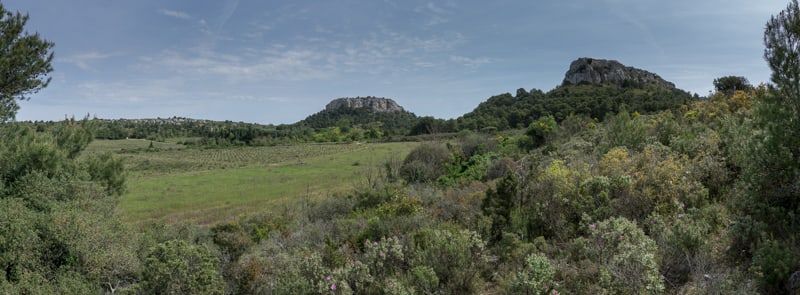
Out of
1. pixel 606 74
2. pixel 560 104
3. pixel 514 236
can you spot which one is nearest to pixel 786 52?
pixel 514 236

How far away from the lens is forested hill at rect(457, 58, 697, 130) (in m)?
46.2

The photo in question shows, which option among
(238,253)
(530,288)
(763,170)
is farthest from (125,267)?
(763,170)

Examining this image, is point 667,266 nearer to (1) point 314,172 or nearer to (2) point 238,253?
(2) point 238,253

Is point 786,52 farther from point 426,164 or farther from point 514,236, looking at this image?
point 426,164

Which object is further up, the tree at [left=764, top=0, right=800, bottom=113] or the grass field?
the tree at [left=764, top=0, right=800, bottom=113]

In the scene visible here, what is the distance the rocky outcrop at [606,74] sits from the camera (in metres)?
70.1

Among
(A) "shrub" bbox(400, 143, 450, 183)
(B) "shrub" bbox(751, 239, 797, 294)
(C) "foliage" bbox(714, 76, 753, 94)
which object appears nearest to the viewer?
(B) "shrub" bbox(751, 239, 797, 294)

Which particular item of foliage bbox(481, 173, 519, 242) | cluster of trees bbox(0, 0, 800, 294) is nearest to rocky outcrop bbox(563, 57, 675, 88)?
cluster of trees bbox(0, 0, 800, 294)

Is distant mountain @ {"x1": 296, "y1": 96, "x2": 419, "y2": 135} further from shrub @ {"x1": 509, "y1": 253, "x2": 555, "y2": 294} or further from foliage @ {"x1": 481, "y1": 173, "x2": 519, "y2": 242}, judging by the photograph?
shrub @ {"x1": 509, "y1": 253, "x2": 555, "y2": 294}

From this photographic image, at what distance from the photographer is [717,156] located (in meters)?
7.62

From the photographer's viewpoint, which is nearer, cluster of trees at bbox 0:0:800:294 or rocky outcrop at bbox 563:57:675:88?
cluster of trees at bbox 0:0:800:294

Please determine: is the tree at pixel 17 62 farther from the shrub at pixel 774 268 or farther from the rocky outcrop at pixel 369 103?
the rocky outcrop at pixel 369 103

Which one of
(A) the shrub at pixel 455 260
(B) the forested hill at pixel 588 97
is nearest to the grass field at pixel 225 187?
(A) the shrub at pixel 455 260

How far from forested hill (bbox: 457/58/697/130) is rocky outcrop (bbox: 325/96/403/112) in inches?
3902
